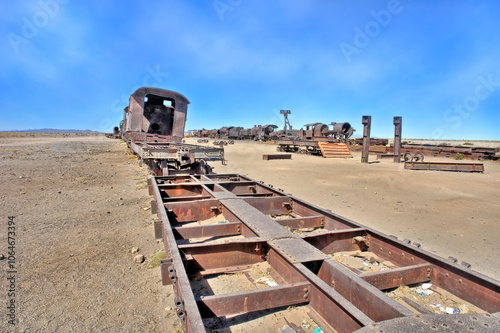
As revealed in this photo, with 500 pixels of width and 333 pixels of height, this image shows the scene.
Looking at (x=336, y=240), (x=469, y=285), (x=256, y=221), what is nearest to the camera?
(x=469, y=285)

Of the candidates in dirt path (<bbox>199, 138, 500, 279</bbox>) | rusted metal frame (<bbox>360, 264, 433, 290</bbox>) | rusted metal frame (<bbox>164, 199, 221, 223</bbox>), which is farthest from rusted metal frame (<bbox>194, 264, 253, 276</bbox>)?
dirt path (<bbox>199, 138, 500, 279</bbox>)

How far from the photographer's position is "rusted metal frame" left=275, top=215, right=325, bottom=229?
3.80m

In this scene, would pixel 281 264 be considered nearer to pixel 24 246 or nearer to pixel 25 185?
pixel 24 246

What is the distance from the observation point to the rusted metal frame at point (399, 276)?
2359 millimetres

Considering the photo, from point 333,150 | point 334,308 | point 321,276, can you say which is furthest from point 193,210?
point 333,150

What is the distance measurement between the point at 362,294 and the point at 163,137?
1082 centimetres

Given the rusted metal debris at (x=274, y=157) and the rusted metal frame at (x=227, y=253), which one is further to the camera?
the rusted metal debris at (x=274, y=157)

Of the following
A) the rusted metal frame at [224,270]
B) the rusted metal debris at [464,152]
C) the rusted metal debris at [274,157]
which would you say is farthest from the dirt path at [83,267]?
the rusted metal debris at [464,152]

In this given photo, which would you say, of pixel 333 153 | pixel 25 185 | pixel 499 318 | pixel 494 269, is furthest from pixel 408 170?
pixel 25 185

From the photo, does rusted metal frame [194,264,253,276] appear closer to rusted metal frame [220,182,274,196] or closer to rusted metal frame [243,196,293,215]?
rusted metal frame [243,196,293,215]

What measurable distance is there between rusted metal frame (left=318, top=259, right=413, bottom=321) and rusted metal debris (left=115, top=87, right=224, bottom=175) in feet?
18.0

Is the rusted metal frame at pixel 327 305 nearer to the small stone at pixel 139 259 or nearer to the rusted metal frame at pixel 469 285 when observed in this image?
the rusted metal frame at pixel 469 285

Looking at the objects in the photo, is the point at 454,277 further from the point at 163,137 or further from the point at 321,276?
the point at 163,137

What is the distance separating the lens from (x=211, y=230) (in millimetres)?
3600
